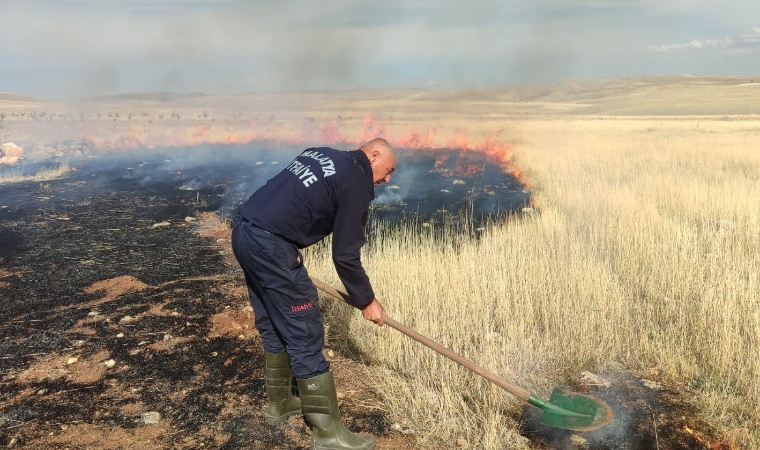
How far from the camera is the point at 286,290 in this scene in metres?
2.81

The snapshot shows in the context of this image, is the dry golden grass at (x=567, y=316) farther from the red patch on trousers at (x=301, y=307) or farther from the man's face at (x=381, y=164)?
the man's face at (x=381, y=164)

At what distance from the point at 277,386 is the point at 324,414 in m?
0.45

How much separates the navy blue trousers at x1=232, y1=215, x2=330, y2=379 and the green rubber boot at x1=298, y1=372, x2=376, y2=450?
6 centimetres

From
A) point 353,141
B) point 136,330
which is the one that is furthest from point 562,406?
point 353,141

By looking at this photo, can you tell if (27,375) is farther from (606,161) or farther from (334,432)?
(606,161)

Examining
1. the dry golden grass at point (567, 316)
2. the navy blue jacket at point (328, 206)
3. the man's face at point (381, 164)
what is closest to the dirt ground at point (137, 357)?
A: the dry golden grass at point (567, 316)

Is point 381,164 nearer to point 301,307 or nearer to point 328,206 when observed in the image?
point 328,206

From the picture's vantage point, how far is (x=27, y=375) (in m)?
3.82

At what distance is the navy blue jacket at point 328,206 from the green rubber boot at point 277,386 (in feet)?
2.44

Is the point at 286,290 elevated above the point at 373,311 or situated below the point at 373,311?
above

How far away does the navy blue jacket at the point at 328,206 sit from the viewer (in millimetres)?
2691

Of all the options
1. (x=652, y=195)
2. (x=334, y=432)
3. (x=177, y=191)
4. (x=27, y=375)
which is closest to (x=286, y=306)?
(x=334, y=432)

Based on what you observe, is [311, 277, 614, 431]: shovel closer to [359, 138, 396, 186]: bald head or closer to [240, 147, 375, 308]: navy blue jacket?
[240, 147, 375, 308]: navy blue jacket

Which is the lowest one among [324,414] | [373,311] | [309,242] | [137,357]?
[137,357]
